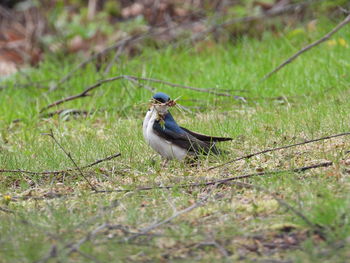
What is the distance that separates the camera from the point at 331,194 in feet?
12.4

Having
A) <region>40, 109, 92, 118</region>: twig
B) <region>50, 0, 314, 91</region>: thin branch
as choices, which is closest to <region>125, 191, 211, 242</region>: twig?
<region>40, 109, 92, 118</region>: twig

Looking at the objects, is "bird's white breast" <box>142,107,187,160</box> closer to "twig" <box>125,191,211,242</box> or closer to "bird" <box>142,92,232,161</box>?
"bird" <box>142,92,232,161</box>

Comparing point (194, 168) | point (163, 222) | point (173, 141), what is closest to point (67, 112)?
Answer: point (173, 141)

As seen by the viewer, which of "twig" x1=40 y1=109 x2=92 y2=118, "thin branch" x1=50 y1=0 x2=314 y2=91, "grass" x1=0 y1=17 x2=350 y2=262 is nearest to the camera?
"grass" x1=0 y1=17 x2=350 y2=262

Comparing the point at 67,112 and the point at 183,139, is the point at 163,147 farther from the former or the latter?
the point at 67,112

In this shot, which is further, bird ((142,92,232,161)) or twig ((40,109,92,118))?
twig ((40,109,92,118))

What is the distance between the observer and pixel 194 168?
16.4ft

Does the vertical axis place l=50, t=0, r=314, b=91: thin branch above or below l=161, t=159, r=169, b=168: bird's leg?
above

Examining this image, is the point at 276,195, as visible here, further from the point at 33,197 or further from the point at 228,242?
the point at 33,197

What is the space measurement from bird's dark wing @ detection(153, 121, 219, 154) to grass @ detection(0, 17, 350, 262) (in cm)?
16

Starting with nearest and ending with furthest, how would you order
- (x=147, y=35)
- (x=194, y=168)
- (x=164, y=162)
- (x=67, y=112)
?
(x=194, y=168) → (x=164, y=162) → (x=67, y=112) → (x=147, y=35)

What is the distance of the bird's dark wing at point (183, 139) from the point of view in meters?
5.16

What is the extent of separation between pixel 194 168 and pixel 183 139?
34cm

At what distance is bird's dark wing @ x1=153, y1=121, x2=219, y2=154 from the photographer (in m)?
5.16
